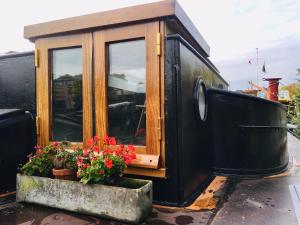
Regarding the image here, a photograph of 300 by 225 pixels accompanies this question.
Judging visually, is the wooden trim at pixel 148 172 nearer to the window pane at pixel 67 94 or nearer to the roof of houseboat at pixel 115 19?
the window pane at pixel 67 94

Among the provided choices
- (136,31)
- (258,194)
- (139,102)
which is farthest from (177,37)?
(258,194)

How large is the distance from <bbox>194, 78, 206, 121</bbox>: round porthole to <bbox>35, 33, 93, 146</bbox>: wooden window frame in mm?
1557

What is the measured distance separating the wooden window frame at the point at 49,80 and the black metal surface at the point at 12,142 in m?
0.20

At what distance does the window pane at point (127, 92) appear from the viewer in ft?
11.2

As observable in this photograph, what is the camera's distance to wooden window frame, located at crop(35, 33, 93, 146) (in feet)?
12.0

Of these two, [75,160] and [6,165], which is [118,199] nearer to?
[75,160]

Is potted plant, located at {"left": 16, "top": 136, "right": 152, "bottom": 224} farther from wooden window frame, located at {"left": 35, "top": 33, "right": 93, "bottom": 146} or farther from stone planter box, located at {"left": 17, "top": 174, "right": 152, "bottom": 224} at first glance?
wooden window frame, located at {"left": 35, "top": 33, "right": 93, "bottom": 146}

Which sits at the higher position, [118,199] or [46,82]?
[46,82]

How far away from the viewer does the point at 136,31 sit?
3.33m

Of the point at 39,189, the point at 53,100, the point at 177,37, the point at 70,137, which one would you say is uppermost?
the point at 177,37

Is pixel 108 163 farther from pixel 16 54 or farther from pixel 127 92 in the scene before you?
pixel 16 54

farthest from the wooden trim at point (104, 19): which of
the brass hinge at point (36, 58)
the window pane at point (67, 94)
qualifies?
the window pane at point (67, 94)

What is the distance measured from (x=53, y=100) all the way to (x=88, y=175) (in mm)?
1548

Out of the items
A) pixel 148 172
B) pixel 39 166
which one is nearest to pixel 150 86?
pixel 148 172
